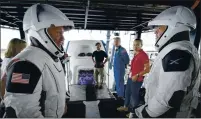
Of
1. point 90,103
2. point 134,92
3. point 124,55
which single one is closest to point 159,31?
point 134,92

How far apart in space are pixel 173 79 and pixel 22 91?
1.05 m

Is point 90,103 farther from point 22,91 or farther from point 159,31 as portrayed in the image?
point 22,91

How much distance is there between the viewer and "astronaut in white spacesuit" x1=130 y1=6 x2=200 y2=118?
1.34m

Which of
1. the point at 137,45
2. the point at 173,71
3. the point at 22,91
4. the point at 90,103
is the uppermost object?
the point at 137,45

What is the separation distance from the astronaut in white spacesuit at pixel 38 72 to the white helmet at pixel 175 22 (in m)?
0.84

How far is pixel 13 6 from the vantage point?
3.15 meters

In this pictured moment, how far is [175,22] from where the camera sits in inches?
60.9

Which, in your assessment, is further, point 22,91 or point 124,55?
point 124,55

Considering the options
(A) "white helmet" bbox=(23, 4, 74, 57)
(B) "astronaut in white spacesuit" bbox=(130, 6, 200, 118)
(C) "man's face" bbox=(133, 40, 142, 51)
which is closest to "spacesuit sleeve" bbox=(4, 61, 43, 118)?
(A) "white helmet" bbox=(23, 4, 74, 57)

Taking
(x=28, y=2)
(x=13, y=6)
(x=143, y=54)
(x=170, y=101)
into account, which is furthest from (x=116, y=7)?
(x=170, y=101)

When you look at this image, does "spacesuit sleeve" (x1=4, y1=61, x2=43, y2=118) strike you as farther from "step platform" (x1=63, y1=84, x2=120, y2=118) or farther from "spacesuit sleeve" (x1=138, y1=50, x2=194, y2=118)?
"step platform" (x1=63, y1=84, x2=120, y2=118)

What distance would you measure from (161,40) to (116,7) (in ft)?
6.30

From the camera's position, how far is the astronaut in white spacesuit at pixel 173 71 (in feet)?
4.39

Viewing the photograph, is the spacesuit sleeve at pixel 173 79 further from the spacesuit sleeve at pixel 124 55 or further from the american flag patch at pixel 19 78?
the spacesuit sleeve at pixel 124 55
